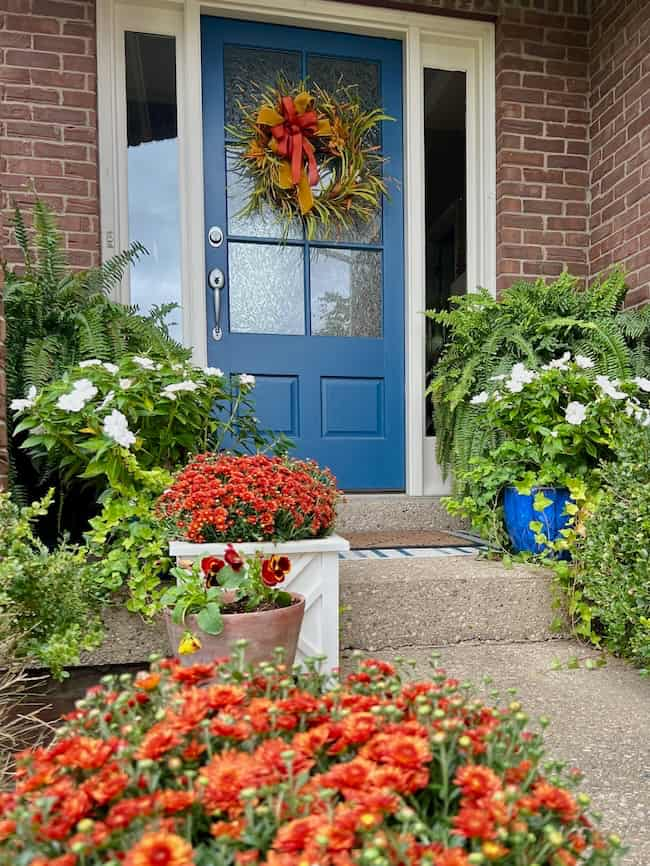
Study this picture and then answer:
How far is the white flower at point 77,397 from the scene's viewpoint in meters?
1.82

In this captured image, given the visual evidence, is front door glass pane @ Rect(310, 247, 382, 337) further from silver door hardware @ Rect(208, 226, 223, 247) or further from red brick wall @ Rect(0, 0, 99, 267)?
red brick wall @ Rect(0, 0, 99, 267)

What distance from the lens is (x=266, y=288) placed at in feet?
10.2

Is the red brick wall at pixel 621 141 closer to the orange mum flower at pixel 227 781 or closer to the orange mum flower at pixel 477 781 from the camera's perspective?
the orange mum flower at pixel 477 781

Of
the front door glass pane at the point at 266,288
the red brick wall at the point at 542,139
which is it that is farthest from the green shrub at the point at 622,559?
the front door glass pane at the point at 266,288

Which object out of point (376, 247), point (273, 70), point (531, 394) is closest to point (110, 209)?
point (273, 70)

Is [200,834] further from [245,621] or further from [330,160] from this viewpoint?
[330,160]

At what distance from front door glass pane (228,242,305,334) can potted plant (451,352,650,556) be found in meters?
1.11

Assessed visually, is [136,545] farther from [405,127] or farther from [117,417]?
[405,127]

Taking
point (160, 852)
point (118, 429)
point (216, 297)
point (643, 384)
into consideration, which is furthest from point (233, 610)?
point (216, 297)

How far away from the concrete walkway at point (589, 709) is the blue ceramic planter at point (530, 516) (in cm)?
35

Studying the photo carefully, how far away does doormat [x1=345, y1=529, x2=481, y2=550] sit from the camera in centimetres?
256

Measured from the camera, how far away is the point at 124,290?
2.96 m

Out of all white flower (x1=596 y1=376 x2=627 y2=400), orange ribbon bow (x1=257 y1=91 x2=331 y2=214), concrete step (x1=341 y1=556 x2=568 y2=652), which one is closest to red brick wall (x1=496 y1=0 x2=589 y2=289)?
orange ribbon bow (x1=257 y1=91 x2=331 y2=214)

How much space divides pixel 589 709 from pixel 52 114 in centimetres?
304
